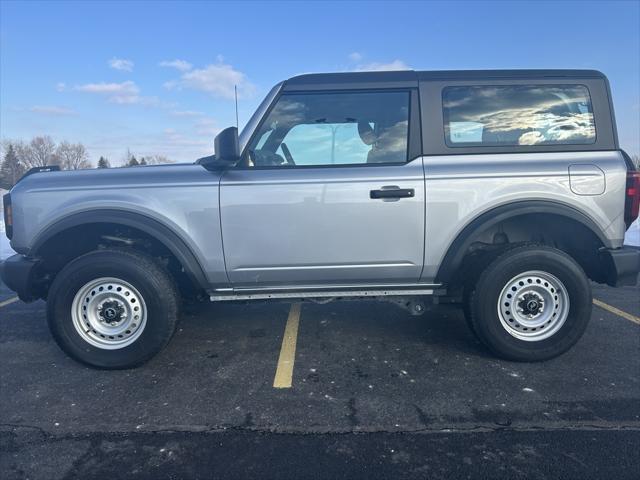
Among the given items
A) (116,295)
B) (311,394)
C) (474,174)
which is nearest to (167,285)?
(116,295)

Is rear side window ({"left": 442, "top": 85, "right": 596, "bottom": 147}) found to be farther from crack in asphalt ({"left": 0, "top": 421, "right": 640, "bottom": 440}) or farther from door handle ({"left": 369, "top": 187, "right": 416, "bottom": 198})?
crack in asphalt ({"left": 0, "top": 421, "right": 640, "bottom": 440})

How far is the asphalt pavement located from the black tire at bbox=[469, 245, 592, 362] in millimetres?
149

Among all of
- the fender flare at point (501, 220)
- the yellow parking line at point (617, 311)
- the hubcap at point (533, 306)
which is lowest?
the yellow parking line at point (617, 311)

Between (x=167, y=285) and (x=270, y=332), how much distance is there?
1140mm

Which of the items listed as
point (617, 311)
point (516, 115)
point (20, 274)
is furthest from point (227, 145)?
point (617, 311)

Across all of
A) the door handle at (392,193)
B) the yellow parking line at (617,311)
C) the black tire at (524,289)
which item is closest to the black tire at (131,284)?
the door handle at (392,193)

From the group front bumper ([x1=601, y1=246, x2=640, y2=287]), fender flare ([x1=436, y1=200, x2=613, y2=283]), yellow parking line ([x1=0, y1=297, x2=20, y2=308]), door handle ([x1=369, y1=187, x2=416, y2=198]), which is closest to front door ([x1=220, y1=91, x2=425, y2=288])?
door handle ([x1=369, y1=187, x2=416, y2=198])

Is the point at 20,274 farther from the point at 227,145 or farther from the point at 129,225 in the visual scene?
the point at 227,145

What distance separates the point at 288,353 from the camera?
360cm

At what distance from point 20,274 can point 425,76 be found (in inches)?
139

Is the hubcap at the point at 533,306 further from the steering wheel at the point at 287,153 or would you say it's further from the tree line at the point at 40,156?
the tree line at the point at 40,156

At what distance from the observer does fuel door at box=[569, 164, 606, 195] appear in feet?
10.7

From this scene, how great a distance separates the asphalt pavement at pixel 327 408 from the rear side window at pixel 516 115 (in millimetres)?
1776

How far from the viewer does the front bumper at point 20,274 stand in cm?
329
